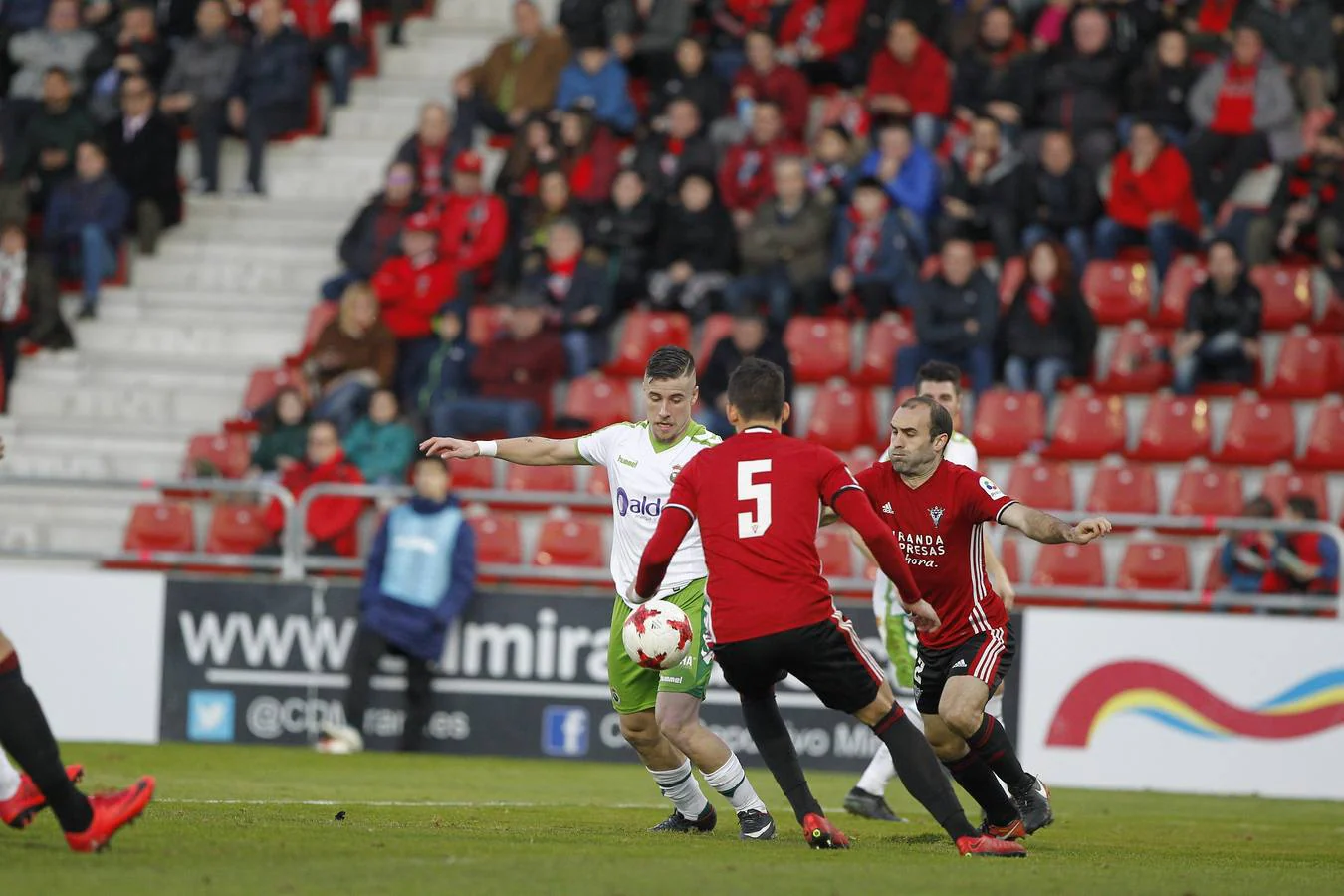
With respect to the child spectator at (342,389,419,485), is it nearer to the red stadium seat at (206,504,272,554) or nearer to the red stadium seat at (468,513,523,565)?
the red stadium seat at (468,513,523,565)

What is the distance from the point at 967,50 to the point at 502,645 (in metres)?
8.67

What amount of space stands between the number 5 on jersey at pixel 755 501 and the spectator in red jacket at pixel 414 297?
36.4 ft

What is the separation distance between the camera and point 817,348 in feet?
61.1

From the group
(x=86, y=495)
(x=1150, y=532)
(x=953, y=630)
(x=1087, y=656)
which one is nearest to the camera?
(x=953, y=630)

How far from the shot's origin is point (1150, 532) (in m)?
16.7

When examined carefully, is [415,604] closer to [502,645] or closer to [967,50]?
[502,645]

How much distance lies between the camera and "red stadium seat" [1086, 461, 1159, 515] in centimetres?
1694

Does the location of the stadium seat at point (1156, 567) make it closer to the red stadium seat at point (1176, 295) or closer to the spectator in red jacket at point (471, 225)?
the red stadium seat at point (1176, 295)

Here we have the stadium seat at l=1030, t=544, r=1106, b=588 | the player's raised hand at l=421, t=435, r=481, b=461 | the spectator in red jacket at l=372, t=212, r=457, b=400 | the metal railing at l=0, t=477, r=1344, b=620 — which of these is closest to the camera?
the player's raised hand at l=421, t=435, r=481, b=461

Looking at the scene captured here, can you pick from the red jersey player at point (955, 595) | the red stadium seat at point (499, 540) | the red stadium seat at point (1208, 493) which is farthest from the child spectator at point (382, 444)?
the red jersey player at point (955, 595)

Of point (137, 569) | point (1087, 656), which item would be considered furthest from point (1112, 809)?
point (137, 569)

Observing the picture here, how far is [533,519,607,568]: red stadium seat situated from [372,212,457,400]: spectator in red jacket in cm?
289

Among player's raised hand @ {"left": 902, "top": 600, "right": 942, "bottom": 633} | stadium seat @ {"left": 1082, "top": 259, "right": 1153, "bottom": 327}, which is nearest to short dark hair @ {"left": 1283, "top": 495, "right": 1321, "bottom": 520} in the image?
stadium seat @ {"left": 1082, "top": 259, "right": 1153, "bottom": 327}

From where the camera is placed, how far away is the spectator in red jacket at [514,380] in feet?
59.3
